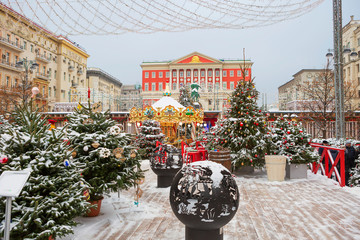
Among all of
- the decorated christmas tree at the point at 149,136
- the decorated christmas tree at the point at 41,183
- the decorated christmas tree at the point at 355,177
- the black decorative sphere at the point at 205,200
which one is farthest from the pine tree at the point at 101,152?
the decorated christmas tree at the point at 149,136

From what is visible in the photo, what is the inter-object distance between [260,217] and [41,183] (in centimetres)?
408

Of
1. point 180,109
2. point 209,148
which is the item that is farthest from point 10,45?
point 209,148

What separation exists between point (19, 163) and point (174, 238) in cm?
256

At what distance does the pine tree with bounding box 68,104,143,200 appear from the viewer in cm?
487

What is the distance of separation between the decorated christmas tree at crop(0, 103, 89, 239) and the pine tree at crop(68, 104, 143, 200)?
87cm

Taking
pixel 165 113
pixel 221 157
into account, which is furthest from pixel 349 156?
pixel 165 113

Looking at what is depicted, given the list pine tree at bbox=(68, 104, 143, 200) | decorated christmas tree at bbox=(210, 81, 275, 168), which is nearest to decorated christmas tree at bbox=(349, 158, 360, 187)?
decorated christmas tree at bbox=(210, 81, 275, 168)

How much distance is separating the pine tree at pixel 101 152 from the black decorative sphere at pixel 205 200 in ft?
5.58

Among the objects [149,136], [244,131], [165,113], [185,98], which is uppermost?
[185,98]

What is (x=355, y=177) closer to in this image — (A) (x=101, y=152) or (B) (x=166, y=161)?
(B) (x=166, y=161)

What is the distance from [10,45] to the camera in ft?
116

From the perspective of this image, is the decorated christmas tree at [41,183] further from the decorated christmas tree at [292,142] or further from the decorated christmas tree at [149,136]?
the decorated christmas tree at [149,136]

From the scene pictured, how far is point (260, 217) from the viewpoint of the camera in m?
5.29

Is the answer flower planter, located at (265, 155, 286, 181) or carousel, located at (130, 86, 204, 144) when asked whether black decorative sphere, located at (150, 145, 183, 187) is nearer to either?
flower planter, located at (265, 155, 286, 181)
